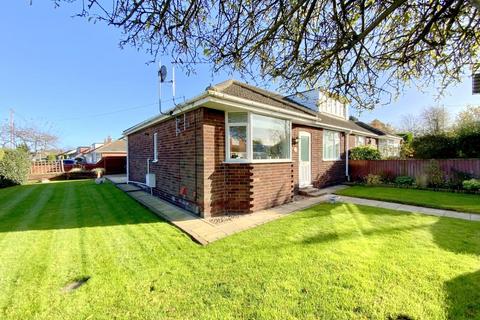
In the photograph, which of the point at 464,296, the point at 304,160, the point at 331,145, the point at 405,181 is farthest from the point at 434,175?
the point at 464,296

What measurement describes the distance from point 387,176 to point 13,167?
25099mm

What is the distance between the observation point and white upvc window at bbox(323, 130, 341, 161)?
12820 millimetres

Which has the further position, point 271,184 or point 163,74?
point 271,184

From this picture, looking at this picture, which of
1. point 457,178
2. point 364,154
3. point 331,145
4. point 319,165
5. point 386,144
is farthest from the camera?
point 386,144

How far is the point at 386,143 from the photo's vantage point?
72.0ft

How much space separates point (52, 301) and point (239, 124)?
5.92 m

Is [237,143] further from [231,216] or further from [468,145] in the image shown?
[468,145]

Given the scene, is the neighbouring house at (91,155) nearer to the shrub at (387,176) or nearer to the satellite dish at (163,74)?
the satellite dish at (163,74)

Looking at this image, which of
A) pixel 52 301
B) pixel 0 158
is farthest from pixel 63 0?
pixel 0 158

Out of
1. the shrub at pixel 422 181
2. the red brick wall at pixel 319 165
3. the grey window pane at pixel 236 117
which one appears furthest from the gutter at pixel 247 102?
the shrub at pixel 422 181

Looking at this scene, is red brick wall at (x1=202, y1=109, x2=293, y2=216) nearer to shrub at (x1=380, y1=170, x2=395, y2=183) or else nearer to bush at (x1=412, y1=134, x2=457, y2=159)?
shrub at (x1=380, y1=170, x2=395, y2=183)

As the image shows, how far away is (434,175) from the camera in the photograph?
11367 mm

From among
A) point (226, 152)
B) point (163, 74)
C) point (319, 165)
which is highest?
point (163, 74)

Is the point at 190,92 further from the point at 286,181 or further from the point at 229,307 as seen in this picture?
the point at 229,307
